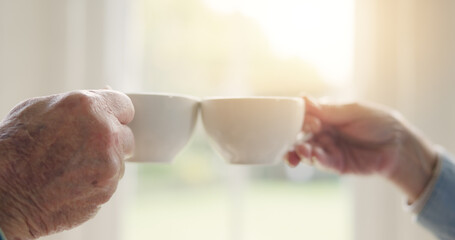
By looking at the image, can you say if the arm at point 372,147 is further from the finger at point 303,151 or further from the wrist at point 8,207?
the wrist at point 8,207

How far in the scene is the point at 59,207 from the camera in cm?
56

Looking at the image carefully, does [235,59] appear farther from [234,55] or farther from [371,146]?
[371,146]

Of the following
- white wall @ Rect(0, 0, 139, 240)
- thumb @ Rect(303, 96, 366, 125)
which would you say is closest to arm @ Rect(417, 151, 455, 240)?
thumb @ Rect(303, 96, 366, 125)

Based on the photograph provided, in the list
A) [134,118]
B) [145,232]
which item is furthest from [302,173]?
[134,118]

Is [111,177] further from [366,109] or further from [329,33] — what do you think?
[329,33]

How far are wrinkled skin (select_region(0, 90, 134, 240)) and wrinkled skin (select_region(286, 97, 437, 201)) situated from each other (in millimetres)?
579

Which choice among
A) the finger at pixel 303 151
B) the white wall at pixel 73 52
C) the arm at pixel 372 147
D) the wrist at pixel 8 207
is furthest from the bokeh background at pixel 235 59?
the wrist at pixel 8 207

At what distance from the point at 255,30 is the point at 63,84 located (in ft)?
2.63

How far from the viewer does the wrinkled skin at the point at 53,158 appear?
54 centimetres

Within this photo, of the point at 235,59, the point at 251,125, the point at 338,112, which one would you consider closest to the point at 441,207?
the point at 338,112

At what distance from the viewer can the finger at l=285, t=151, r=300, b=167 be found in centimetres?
97

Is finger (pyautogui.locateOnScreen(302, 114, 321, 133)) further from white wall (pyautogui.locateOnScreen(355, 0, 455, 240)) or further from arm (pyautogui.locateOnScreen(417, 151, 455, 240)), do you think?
white wall (pyautogui.locateOnScreen(355, 0, 455, 240))

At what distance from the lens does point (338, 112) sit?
3.37 feet

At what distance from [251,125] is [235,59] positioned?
3.68 ft
